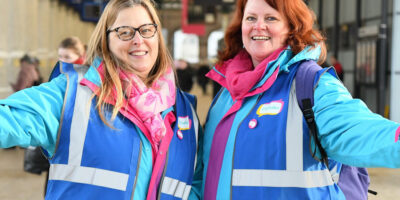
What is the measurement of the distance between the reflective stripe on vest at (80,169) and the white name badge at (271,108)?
2.08ft

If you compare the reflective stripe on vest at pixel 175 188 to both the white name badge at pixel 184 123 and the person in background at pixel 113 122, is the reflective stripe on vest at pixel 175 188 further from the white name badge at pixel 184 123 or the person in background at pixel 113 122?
the white name badge at pixel 184 123

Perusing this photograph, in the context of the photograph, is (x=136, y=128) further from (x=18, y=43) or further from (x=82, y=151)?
(x=18, y=43)

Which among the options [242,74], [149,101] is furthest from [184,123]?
[242,74]

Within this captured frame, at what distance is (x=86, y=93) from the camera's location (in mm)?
2168

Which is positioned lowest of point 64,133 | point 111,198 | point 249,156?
point 111,198

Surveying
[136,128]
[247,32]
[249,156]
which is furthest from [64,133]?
[247,32]

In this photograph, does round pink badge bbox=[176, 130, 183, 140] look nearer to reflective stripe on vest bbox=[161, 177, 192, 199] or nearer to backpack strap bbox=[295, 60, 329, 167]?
reflective stripe on vest bbox=[161, 177, 192, 199]

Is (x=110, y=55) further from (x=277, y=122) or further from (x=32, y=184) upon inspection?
(x=32, y=184)

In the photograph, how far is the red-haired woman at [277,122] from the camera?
1.81m

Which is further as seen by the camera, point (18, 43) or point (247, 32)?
point (18, 43)

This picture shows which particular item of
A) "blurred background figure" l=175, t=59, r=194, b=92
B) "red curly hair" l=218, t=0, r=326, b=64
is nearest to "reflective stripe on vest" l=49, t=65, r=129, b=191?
"red curly hair" l=218, t=0, r=326, b=64

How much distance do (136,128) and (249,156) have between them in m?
0.50

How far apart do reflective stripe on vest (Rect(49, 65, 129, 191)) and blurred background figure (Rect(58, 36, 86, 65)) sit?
3.37m

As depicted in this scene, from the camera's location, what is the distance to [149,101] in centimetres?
229
